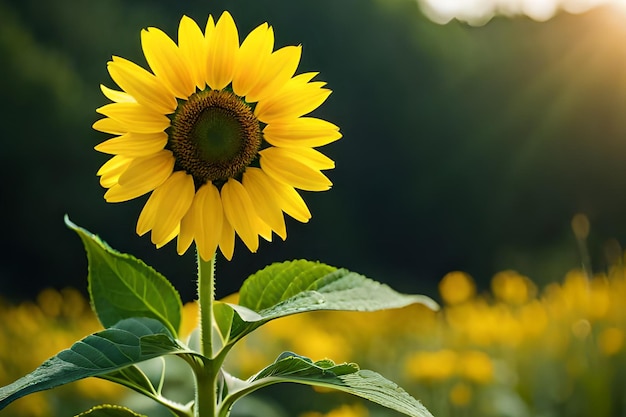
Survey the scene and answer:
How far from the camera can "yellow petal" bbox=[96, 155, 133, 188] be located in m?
0.60

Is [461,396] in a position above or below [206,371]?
above

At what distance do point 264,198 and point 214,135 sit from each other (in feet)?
0.22

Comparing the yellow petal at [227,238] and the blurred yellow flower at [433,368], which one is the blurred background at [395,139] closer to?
the blurred yellow flower at [433,368]

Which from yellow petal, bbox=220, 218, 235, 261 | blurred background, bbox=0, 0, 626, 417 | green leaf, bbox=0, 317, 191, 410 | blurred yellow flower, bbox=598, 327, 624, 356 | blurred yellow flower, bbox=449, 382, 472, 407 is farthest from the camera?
blurred background, bbox=0, 0, 626, 417

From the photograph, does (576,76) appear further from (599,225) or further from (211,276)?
(211,276)

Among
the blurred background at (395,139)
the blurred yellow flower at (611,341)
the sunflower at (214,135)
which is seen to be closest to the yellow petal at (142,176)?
the sunflower at (214,135)

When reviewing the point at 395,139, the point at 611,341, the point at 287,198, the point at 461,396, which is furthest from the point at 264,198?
the point at 395,139

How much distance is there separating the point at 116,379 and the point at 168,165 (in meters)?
0.16

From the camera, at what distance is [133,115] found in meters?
0.57

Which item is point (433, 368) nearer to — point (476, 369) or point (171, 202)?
point (476, 369)

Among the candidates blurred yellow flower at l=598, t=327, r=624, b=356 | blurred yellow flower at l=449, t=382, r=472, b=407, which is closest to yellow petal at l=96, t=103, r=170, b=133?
blurred yellow flower at l=449, t=382, r=472, b=407

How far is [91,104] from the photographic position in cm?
506

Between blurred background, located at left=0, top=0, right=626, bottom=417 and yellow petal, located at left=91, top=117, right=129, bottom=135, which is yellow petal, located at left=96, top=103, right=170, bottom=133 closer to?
yellow petal, located at left=91, top=117, right=129, bottom=135

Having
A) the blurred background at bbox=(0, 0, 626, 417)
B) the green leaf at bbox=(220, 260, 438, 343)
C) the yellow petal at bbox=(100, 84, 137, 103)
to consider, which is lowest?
the green leaf at bbox=(220, 260, 438, 343)
